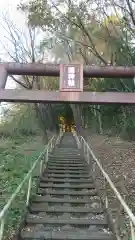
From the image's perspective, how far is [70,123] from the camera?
48.7 meters

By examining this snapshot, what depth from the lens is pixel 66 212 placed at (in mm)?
7941

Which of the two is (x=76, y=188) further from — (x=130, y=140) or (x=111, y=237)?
(x=130, y=140)

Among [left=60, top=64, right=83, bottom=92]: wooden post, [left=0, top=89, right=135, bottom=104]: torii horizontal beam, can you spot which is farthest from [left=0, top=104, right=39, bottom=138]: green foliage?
[left=0, top=89, right=135, bottom=104]: torii horizontal beam

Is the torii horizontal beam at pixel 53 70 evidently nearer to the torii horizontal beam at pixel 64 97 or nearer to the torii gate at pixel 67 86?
the torii gate at pixel 67 86

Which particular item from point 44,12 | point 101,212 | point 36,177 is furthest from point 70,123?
point 101,212

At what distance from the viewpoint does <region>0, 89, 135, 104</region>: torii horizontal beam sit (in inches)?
355

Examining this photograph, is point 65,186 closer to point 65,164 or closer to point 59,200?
point 59,200

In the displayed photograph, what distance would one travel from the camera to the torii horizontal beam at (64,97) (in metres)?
9.01

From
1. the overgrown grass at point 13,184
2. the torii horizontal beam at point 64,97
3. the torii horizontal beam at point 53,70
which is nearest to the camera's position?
the overgrown grass at point 13,184

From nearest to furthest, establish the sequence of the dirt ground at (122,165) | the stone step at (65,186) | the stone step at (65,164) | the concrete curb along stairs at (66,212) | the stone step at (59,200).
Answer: the concrete curb along stairs at (66,212) → the stone step at (59,200) → the stone step at (65,186) → the dirt ground at (122,165) → the stone step at (65,164)

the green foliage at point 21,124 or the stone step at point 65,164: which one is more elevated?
the green foliage at point 21,124

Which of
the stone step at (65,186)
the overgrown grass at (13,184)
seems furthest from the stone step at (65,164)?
the stone step at (65,186)

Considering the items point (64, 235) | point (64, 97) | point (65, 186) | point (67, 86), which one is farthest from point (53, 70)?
point (64, 235)

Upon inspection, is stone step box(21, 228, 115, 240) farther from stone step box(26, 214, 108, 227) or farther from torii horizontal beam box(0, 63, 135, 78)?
torii horizontal beam box(0, 63, 135, 78)
